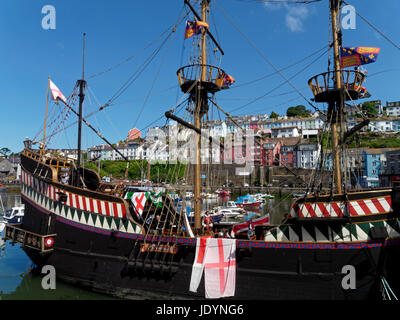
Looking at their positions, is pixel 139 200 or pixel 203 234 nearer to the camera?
pixel 203 234

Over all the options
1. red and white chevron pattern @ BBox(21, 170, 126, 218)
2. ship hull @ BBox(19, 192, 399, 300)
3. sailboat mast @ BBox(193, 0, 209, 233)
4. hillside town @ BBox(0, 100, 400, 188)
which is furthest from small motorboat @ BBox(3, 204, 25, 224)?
sailboat mast @ BBox(193, 0, 209, 233)

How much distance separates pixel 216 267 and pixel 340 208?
4.99 meters

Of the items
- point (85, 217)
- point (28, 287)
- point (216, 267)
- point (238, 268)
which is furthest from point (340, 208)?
point (28, 287)

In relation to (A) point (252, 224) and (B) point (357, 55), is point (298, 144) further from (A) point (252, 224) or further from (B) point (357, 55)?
(A) point (252, 224)

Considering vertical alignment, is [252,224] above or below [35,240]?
above

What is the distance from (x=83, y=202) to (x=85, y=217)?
2.46 ft

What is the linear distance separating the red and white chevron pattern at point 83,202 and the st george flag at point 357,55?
12.4 meters

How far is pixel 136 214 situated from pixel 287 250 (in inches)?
281

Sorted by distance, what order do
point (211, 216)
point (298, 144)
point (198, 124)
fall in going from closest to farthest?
point (198, 124)
point (211, 216)
point (298, 144)

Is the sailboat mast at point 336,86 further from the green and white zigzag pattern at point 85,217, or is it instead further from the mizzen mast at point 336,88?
the green and white zigzag pattern at point 85,217

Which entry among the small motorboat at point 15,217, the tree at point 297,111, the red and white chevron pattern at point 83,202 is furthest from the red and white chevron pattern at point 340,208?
the tree at point 297,111

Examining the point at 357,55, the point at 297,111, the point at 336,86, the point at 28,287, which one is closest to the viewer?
the point at 357,55

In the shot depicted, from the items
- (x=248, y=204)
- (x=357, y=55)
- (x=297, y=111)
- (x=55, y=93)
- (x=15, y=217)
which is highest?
(x=297, y=111)

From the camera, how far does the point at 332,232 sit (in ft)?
30.1
